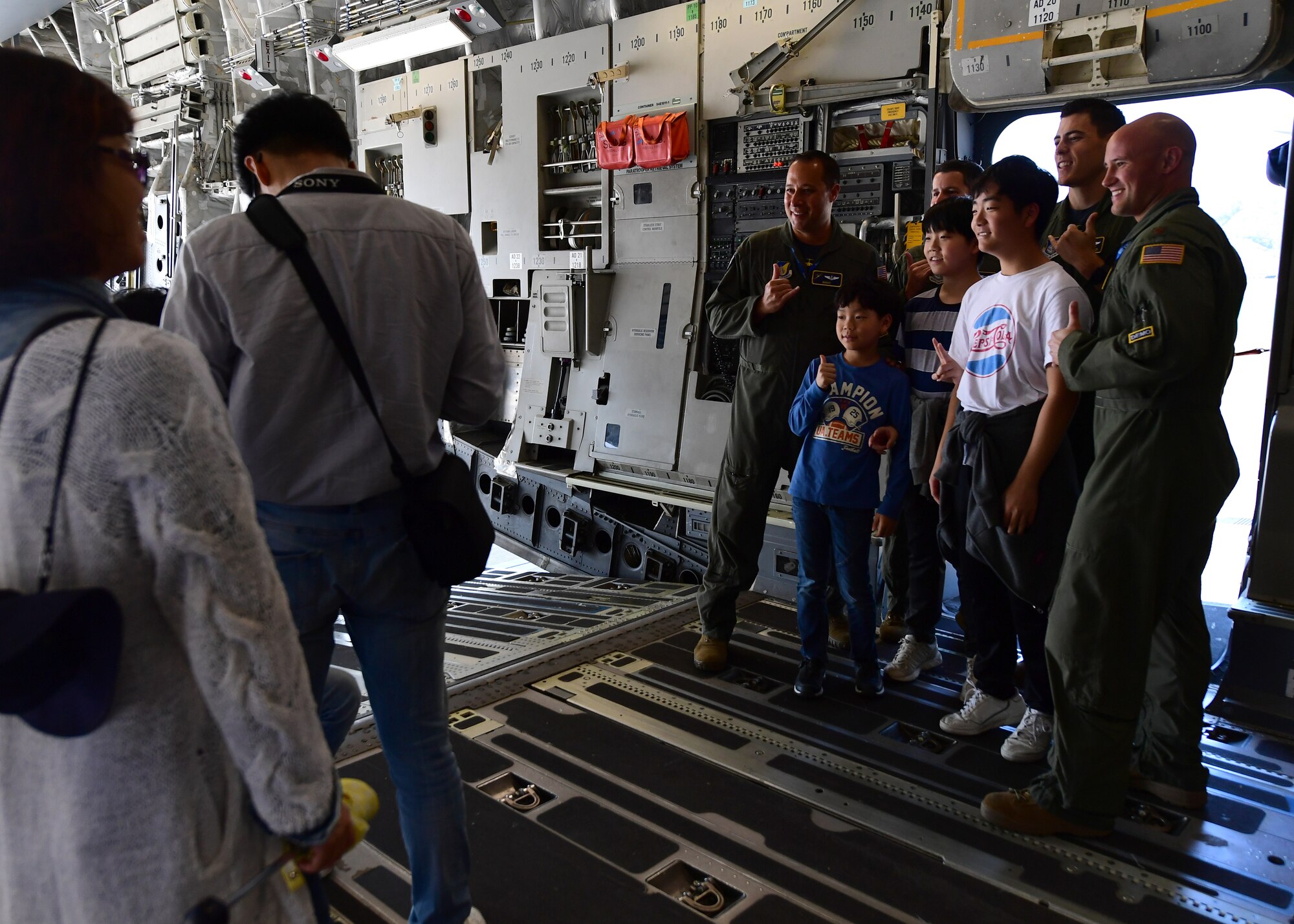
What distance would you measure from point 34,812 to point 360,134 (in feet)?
26.4

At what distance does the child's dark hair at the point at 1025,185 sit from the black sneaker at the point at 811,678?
1.72m

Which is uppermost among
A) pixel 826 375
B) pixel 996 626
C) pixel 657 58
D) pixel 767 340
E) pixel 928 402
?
pixel 657 58

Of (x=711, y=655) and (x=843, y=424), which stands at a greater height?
(x=843, y=424)

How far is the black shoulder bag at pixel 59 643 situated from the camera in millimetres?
870

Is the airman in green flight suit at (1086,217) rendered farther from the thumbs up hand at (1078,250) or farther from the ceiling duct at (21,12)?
the ceiling duct at (21,12)

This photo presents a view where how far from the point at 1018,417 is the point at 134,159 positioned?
239 centimetres

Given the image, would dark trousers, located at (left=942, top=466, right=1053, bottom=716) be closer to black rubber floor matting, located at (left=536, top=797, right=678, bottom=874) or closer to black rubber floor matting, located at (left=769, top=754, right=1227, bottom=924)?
black rubber floor matting, located at (left=769, top=754, right=1227, bottom=924)

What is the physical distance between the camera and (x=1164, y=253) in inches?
88.4

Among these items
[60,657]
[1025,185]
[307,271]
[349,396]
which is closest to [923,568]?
[1025,185]

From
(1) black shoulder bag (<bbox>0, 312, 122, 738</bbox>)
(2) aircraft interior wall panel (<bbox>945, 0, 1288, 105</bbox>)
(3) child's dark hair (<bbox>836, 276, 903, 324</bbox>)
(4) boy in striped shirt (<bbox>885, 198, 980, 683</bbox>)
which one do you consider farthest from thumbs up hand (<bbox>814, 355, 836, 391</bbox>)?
(1) black shoulder bag (<bbox>0, 312, 122, 738</bbox>)

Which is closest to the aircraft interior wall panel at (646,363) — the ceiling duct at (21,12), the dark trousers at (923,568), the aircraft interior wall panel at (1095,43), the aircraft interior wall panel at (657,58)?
the aircraft interior wall panel at (657,58)

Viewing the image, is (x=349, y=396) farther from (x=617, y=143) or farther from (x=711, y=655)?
(x=617, y=143)

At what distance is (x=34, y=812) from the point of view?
1.00 metres

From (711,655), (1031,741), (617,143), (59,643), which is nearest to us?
(59,643)
